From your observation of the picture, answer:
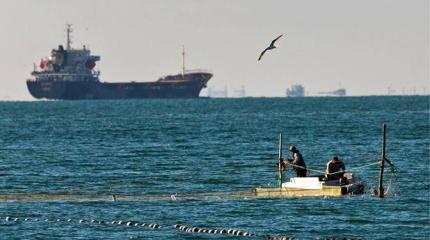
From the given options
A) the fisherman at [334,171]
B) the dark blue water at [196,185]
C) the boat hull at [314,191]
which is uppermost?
the fisherman at [334,171]

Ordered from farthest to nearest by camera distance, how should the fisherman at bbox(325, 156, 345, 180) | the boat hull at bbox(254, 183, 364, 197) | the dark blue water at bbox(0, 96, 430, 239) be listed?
the fisherman at bbox(325, 156, 345, 180), the boat hull at bbox(254, 183, 364, 197), the dark blue water at bbox(0, 96, 430, 239)

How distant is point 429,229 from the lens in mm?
41625

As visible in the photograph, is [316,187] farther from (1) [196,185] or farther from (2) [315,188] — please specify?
(1) [196,185]

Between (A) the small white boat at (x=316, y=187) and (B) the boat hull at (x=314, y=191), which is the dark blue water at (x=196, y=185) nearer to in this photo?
(B) the boat hull at (x=314, y=191)

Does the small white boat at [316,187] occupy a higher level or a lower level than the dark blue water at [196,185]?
higher

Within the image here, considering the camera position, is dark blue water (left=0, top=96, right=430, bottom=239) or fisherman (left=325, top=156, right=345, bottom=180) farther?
fisherman (left=325, top=156, right=345, bottom=180)

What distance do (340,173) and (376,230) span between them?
8.65m

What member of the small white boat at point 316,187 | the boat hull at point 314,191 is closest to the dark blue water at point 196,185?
the boat hull at point 314,191

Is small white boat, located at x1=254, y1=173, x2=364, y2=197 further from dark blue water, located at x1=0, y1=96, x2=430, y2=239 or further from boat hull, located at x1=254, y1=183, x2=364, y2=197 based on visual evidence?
dark blue water, located at x1=0, y1=96, x2=430, y2=239

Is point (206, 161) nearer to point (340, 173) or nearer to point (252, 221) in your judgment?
point (340, 173)

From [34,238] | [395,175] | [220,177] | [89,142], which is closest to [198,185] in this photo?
[220,177]

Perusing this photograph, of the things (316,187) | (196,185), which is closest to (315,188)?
(316,187)

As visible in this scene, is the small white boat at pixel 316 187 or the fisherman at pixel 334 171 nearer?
the small white boat at pixel 316 187

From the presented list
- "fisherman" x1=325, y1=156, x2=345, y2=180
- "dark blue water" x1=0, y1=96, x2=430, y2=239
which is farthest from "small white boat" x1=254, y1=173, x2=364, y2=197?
"dark blue water" x1=0, y1=96, x2=430, y2=239
